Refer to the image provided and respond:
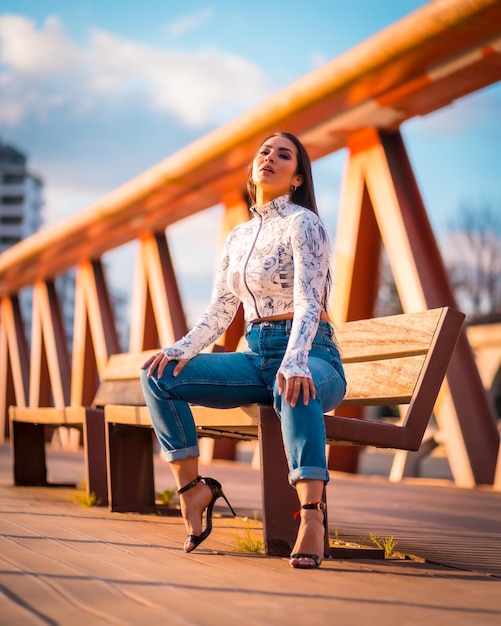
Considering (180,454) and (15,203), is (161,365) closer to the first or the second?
(180,454)

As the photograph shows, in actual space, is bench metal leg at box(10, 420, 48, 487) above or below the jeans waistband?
below

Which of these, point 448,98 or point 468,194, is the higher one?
point 468,194

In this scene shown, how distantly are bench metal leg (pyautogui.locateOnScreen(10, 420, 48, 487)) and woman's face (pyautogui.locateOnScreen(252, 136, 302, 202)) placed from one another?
330cm

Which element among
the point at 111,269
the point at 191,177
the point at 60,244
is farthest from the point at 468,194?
the point at 111,269

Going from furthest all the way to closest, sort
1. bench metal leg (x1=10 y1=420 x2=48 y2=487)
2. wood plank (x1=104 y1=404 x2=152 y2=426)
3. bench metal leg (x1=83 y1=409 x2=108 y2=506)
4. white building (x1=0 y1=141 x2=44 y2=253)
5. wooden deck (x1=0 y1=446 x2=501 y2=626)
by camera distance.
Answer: white building (x1=0 y1=141 x2=44 y2=253) < bench metal leg (x1=10 y1=420 x2=48 y2=487) < bench metal leg (x1=83 y1=409 x2=108 y2=506) < wood plank (x1=104 y1=404 x2=152 y2=426) < wooden deck (x1=0 y1=446 x2=501 y2=626)

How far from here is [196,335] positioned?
354 cm

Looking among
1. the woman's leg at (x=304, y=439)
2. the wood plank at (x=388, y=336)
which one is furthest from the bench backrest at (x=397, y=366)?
the woman's leg at (x=304, y=439)

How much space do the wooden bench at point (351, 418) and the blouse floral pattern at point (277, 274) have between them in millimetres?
275

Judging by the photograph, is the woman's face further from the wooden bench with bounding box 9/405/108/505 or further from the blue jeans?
the wooden bench with bounding box 9/405/108/505

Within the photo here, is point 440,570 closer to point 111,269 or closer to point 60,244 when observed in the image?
point 60,244

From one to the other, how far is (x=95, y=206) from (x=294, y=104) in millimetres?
5025

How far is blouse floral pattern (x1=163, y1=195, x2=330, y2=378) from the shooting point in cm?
323

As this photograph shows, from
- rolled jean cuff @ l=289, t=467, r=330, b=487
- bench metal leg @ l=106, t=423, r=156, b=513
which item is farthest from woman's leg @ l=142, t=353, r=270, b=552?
bench metal leg @ l=106, t=423, r=156, b=513

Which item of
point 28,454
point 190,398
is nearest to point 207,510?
point 190,398
